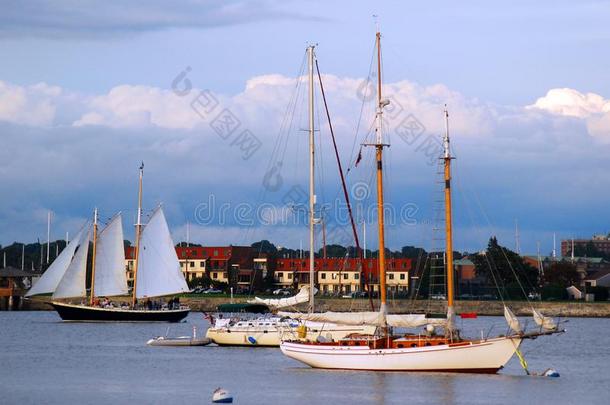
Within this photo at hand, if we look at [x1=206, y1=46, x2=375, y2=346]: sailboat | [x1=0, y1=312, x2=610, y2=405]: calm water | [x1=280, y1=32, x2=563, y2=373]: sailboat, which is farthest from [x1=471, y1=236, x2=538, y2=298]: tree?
[x1=280, y1=32, x2=563, y2=373]: sailboat

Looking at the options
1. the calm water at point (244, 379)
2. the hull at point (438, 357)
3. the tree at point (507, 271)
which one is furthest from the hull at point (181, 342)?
the tree at point (507, 271)

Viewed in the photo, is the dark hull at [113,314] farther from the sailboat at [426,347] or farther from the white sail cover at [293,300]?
the sailboat at [426,347]

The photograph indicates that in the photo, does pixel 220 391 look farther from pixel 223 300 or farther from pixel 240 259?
pixel 240 259

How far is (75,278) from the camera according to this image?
10744 centimetres

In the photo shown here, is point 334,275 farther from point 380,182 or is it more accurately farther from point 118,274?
point 380,182

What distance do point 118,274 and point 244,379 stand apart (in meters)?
56.8

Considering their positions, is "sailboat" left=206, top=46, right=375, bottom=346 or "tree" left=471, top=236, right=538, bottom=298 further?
"tree" left=471, top=236, right=538, bottom=298

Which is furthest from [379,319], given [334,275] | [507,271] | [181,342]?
[334,275]

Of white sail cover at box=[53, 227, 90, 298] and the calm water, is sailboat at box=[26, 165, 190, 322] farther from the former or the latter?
the calm water

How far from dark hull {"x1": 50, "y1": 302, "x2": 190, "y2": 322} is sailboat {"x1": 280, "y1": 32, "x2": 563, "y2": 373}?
54.7 meters

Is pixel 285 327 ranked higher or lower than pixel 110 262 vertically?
lower

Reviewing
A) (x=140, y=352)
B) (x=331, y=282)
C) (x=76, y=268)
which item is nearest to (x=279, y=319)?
(x=140, y=352)

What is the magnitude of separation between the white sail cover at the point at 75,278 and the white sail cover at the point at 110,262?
128cm

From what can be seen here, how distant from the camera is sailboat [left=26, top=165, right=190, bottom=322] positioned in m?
107
